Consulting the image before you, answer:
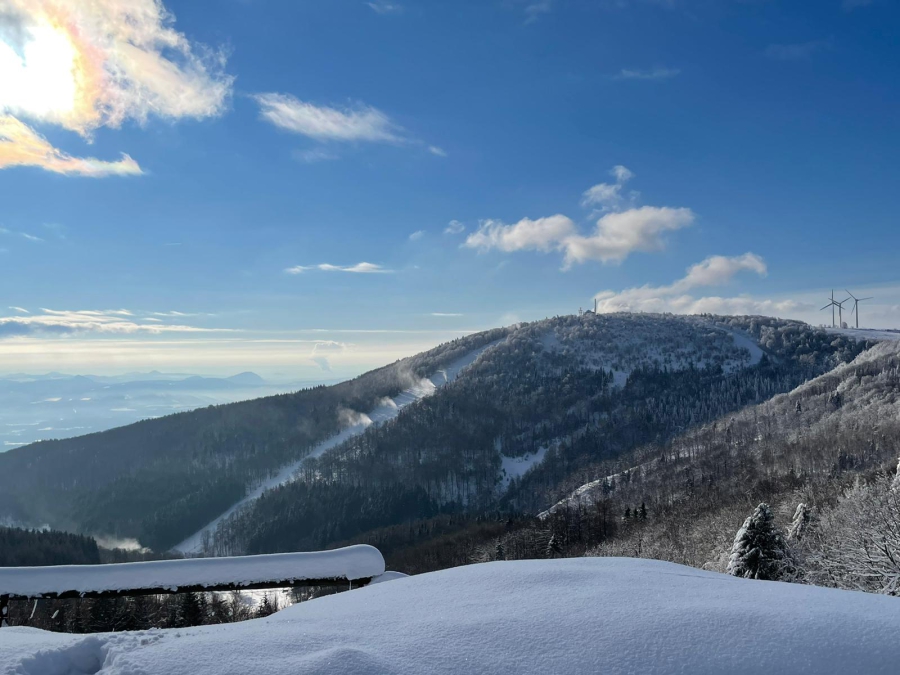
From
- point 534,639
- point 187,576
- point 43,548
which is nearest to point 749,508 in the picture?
point 187,576

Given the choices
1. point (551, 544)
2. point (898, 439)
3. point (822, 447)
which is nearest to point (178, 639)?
point (551, 544)

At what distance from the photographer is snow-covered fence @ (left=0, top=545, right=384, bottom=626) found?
340 inches

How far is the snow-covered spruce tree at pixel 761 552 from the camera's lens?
30.0 metres

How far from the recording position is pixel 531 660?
12.3 feet

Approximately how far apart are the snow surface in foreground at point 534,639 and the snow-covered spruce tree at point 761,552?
A: 30.7m

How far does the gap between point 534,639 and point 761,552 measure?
110 ft

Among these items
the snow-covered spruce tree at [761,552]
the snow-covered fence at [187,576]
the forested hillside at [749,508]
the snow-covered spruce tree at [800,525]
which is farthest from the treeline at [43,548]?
the snow-covered spruce tree at [800,525]

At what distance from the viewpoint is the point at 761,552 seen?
30.7 meters

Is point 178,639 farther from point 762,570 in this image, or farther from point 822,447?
point 822,447

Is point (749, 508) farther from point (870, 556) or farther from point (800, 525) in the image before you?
point (870, 556)

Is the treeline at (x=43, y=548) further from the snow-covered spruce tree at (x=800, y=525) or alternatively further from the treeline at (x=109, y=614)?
the snow-covered spruce tree at (x=800, y=525)

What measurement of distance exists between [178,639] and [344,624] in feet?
4.22

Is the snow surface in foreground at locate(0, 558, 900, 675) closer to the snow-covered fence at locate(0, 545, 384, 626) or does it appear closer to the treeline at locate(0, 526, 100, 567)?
the snow-covered fence at locate(0, 545, 384, 626)

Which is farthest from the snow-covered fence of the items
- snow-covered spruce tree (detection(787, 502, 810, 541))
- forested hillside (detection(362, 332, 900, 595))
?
snow-covered spruce tree (detection(787, 502, 810, 541))
